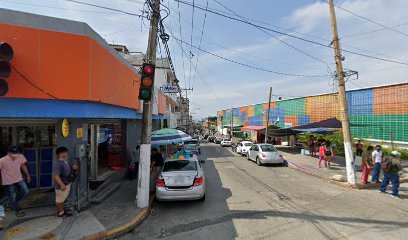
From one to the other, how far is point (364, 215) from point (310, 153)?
14.4 meters

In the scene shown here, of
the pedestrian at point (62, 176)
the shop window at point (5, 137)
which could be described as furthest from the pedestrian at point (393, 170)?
the shop window at point (5, 137)

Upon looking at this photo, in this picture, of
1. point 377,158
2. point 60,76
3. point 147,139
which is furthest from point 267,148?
point 60,76

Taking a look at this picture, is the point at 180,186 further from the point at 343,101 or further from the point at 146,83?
the point at 343,101

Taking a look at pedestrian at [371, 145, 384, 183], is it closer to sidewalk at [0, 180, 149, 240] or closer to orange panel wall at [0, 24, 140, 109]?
sidewalk at [0, 180, 149, 240]

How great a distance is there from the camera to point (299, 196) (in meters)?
8.82

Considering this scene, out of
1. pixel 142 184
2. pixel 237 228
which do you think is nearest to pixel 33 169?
pixel 142 184

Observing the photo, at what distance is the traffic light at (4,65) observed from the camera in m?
4.99

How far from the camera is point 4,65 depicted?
5035 millimetres

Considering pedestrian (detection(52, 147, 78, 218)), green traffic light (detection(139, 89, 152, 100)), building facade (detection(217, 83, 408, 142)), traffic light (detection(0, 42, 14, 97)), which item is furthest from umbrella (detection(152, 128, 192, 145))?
building facade (detection(217, 83, 408, 142))

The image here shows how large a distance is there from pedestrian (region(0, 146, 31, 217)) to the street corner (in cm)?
66

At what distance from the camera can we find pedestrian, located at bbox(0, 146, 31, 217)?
20.4ft

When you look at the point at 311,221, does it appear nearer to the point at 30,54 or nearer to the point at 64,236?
the point at 64,236

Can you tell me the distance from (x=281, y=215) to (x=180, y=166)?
3.44 m

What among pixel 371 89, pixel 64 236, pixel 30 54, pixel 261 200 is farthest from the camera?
pixel 371 89
